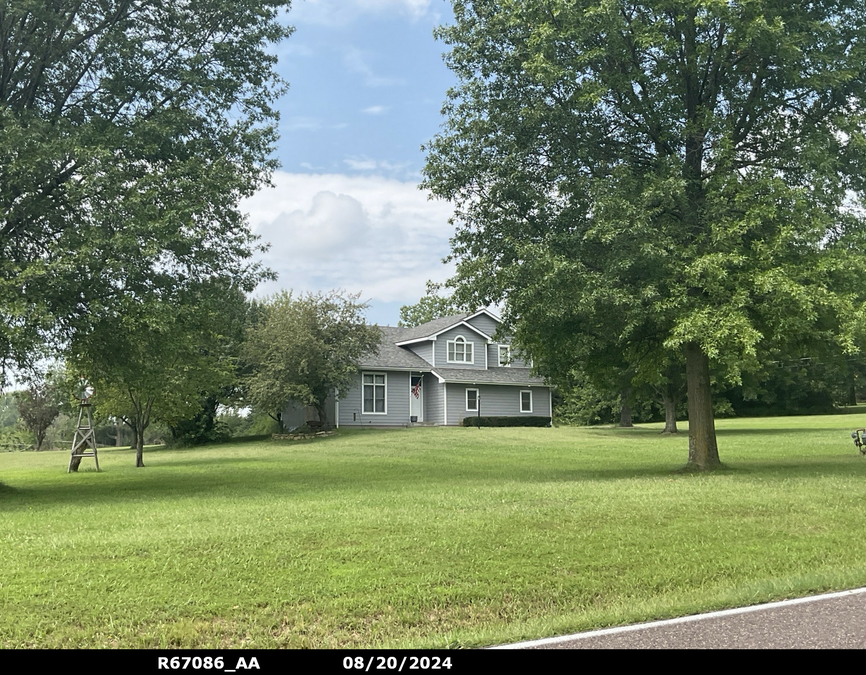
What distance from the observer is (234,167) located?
16.5 m

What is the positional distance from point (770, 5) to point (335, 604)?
15053mm

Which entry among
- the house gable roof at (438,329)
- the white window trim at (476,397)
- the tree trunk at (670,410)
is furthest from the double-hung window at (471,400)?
the tree trunk at (670,410)

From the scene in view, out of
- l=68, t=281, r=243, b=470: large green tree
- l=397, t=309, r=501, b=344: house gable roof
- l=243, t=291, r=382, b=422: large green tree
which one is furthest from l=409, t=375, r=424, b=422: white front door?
l=68, t=281, r=243, b=470: large green tree

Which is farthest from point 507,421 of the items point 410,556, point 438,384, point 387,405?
point 410,556

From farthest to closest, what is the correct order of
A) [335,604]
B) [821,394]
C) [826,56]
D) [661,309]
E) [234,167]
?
[821,394], [234,167], [826,56], [661,309], [335,604]

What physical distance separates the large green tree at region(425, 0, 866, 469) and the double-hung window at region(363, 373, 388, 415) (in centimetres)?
2355

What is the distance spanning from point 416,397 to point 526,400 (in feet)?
23.0

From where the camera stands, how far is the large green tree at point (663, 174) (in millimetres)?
14430

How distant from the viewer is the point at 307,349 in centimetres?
3606

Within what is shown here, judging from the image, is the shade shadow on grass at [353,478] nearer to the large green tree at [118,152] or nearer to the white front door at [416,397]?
the large green tree at [118,152]

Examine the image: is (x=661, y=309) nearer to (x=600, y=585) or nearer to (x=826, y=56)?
(x=826, y=56)

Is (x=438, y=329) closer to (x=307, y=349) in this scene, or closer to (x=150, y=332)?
(x=307, y=349)

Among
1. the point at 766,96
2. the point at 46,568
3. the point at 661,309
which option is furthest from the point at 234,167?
the point at 766,96

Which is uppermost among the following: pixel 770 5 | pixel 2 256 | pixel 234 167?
pixel 770 5
